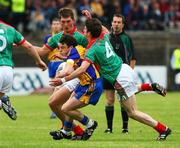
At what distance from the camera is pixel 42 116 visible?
833 inches

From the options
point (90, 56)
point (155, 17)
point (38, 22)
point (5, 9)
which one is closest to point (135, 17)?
point (155, 17)

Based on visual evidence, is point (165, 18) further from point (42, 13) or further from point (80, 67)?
point (80, 67)

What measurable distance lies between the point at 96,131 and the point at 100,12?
1735 cm

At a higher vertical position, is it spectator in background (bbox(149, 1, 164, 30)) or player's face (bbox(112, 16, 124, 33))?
player's face (bbox(112, 16, 124, 33))

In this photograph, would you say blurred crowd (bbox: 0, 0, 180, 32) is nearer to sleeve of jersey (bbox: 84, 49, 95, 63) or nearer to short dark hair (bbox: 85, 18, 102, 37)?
short dark hair (bbox: 85, 18, 102, 37)

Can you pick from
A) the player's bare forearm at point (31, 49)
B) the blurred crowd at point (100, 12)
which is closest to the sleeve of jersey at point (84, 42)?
the player's bare forearm at point (31, 49)

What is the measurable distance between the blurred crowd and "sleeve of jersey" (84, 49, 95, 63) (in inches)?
733

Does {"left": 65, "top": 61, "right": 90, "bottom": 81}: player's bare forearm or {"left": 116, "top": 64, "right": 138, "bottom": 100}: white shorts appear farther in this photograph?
{"left": 116, "top": 64, "right": 138, "bottom": 100}: white shorts

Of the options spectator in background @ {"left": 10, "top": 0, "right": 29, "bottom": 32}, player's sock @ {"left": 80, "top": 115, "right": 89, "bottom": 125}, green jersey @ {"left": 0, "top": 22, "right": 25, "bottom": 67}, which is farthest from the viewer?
spectator in background @ {"left": 10, "top": 0, "right": 29, "bottom": 32}

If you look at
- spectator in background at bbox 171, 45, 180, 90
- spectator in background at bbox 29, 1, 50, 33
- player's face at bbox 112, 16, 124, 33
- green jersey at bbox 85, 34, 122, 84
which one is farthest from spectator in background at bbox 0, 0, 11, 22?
green jersey at bbox 85, 34, 122, 84

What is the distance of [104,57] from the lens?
46.0 feet

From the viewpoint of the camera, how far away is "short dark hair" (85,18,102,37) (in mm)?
13805

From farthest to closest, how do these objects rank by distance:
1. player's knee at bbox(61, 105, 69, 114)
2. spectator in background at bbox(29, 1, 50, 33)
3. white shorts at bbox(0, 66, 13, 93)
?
spectator in background at bbox(29, 1, 50, 33), player's knee at bbox(61, 105, 69, 114), white shorts at bbox(0, 66, 13, 93)

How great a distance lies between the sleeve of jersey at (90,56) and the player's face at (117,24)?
238 centimetres
